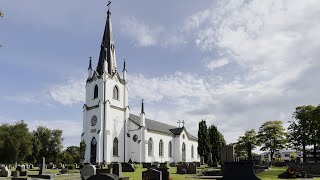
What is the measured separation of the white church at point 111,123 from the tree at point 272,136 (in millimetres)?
21691

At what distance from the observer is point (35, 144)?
52188 mm

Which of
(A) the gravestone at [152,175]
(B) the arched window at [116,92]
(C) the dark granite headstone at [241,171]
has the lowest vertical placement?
(A) the gravestone at [152,175]

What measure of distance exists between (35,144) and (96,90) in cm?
1585

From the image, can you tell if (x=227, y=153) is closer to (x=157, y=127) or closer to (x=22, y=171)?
(x=22, y=171)

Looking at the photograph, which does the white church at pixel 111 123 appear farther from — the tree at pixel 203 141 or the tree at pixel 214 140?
the tree at pixel 214 140

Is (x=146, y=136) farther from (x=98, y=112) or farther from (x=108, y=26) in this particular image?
(x=108, y=26)

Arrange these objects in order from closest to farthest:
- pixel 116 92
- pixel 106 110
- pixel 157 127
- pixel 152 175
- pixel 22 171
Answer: pixel 152 175
pixel 22 171
pixel 106 110
pixel 116 92
pixel 157 127

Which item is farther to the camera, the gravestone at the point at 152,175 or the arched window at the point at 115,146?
the arched window at the point at 115,146

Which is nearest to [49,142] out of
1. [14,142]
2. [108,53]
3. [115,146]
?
[14,142]

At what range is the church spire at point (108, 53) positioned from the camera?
2514 inches

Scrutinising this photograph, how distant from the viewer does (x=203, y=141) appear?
68.4 metres

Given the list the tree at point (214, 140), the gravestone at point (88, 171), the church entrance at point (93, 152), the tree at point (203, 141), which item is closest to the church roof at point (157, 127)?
the tree at point (203, 141)

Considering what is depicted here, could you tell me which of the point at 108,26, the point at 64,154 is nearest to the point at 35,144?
the point at 64,154

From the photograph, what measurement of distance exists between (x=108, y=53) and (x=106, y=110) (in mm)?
12100
